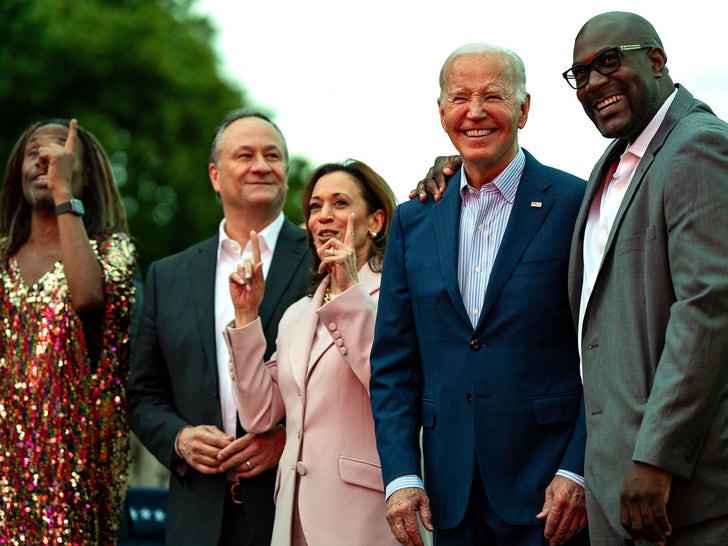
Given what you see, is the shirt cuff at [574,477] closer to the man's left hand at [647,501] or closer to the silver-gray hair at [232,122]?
the man's left hand at [647,501]

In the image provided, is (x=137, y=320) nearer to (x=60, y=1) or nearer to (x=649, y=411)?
(x=649, y=411)

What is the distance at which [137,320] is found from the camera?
22.1ft

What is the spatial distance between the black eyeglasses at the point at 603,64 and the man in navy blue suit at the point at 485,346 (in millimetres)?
439

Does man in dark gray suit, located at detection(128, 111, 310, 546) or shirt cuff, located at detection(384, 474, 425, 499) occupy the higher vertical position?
man in dark gray suit, located at detection(128, 111, 310, 546)

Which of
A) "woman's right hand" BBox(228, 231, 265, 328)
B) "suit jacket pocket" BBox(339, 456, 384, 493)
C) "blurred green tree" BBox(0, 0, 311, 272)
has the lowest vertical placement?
"suit jacket pocket" BBox(339, 456, 384, 493)

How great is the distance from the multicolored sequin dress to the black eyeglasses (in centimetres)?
306

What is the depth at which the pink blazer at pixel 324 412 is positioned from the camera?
5.07 m

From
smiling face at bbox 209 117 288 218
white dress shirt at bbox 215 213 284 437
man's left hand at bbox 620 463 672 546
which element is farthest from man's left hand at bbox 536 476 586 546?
smiling face at bbox 209 117 288 218

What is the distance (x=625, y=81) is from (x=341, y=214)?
1836mm

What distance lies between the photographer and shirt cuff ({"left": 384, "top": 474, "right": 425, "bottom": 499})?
459 centimetres

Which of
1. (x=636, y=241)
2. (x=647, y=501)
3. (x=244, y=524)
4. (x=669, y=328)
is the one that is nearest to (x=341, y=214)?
(x=244, y=524)

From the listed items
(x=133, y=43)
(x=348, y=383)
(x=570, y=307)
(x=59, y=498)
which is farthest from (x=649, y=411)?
(x=133, y=43)

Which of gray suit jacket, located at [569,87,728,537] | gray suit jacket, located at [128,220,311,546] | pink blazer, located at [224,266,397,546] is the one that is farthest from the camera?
gray suit jacket, located at [128,220,311,546]

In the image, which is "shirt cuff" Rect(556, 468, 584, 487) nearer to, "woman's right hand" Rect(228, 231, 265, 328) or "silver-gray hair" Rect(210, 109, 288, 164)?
"woman's right hand" Rect(228, 231, 265, 328)
